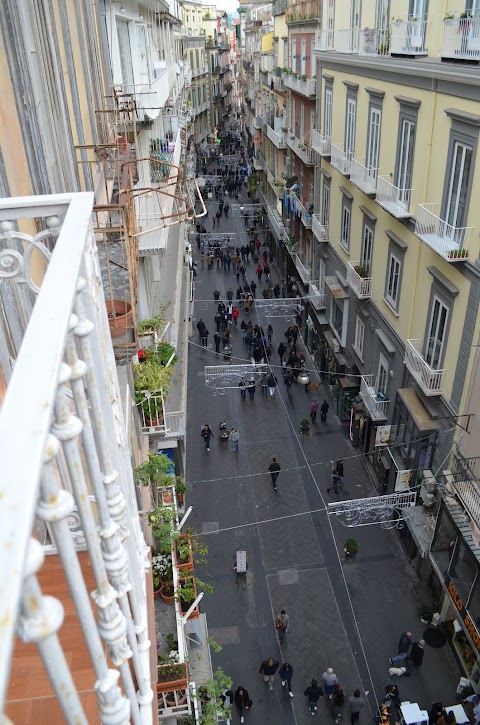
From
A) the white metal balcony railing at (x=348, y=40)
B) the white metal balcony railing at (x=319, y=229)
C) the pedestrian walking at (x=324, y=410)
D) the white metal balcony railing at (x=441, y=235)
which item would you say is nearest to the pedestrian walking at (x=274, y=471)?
the pedestrian walking at (x=324, y=410)

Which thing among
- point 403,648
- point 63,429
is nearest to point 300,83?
point 403,648

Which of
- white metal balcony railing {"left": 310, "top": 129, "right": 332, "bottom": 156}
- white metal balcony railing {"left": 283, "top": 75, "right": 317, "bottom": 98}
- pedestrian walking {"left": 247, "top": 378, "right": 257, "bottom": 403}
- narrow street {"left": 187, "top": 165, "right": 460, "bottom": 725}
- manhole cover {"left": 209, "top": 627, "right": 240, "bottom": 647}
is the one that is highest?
white metal balcony railing {"left": 283, "top": 75, "right": 317, "bottom": 98}

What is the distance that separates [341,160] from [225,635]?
16074 millimetres

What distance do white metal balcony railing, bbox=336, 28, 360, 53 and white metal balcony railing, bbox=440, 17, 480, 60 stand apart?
6913 mm

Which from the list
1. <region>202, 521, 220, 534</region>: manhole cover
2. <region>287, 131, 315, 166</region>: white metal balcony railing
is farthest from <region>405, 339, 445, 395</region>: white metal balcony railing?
<region>287, 131, 315, 166</region>: white metal balcony railing

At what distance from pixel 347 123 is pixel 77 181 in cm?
1466

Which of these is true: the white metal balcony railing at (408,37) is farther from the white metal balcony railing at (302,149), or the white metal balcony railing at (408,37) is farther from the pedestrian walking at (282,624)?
the pedestrian walking at (282,624)

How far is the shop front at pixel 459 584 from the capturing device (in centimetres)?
1316

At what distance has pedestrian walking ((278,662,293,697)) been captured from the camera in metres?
13.7

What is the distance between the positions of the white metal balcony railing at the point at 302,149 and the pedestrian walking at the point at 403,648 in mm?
21305

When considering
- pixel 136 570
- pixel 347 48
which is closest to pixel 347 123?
pixel 347 48

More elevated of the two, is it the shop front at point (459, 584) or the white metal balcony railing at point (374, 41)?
the white metal balcony railing at point (374, 41)

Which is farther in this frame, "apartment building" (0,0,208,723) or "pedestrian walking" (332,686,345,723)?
"pedestrian walking" (332,686,345,723)

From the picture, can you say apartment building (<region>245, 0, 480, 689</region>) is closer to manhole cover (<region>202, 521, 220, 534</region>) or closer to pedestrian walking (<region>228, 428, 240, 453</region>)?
pedestrian walking (<region>228, 428, 240, 453</region>)
